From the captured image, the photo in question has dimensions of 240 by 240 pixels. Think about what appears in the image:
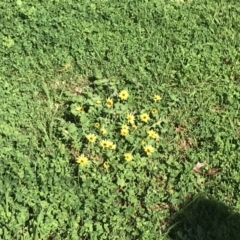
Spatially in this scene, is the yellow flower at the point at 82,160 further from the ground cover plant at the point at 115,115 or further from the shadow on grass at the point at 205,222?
the shadow on grass at the point at 205,222

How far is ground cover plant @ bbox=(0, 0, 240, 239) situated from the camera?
379 centimetres

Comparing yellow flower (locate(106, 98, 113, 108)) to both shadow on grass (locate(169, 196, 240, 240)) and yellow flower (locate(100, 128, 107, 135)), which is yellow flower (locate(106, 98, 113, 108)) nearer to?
yellow flower (locate(100, 128, 107, 135))

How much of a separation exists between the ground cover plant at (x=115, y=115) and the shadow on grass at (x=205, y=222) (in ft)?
0.05

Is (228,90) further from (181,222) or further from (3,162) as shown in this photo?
(3,162)

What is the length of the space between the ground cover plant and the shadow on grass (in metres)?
0.02

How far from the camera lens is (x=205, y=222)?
386 centimetres

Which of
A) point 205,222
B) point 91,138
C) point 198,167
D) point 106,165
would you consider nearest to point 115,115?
point 91,138

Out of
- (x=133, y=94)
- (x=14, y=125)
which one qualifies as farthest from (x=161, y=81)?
(x=14, y=125)

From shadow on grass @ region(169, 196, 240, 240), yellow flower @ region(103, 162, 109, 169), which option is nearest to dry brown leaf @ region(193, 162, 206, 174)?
shadow on grass @ region(169, 196, 240, 240)

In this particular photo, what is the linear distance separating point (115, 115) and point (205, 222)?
43.9 inches

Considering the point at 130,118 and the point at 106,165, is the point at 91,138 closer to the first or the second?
the point at 106,165

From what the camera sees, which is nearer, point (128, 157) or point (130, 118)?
point (128, 157)

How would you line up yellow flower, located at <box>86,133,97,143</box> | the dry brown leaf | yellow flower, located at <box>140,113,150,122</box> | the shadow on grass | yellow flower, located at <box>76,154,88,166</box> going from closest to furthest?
the shadow on grass
yellow flower, located at <box>76,154,88,166</box>
yellow flower, located at <box>86,133,97,143</box>
the dry brown leaf
yellow flower, located at <box>140,113,150,122</box>

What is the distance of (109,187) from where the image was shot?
3887 millimetres
